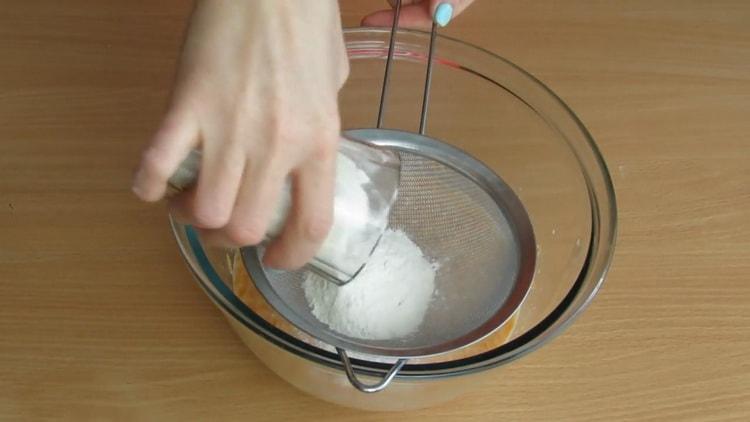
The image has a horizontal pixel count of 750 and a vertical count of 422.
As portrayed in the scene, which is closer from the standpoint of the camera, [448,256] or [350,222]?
[350,222]

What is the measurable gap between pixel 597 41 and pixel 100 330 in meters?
0.74

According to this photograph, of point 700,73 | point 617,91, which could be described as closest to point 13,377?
point 617,91

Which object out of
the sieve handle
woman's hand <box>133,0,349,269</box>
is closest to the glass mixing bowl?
the sieve handle

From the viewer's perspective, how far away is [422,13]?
87 centimetres

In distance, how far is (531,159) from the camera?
0.87 metres

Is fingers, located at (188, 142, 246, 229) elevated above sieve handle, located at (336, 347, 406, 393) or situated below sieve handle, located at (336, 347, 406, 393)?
above

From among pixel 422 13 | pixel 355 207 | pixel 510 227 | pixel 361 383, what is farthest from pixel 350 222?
pixel 422 13

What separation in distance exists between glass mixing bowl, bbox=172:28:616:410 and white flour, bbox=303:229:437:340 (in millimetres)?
40

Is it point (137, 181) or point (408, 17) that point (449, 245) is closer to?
point (408, 17)

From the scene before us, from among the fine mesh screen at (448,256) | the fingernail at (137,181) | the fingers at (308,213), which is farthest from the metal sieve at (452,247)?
the fingernail at (137,181)

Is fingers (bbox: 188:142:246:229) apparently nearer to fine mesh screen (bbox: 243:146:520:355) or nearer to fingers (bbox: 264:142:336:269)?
fingers (bbox: 264:142:336:269)

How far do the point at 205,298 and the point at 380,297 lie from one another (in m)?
0.18

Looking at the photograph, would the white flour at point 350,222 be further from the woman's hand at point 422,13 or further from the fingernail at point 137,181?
the woman's hand at point 422,13

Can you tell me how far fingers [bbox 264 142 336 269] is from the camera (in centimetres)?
51
